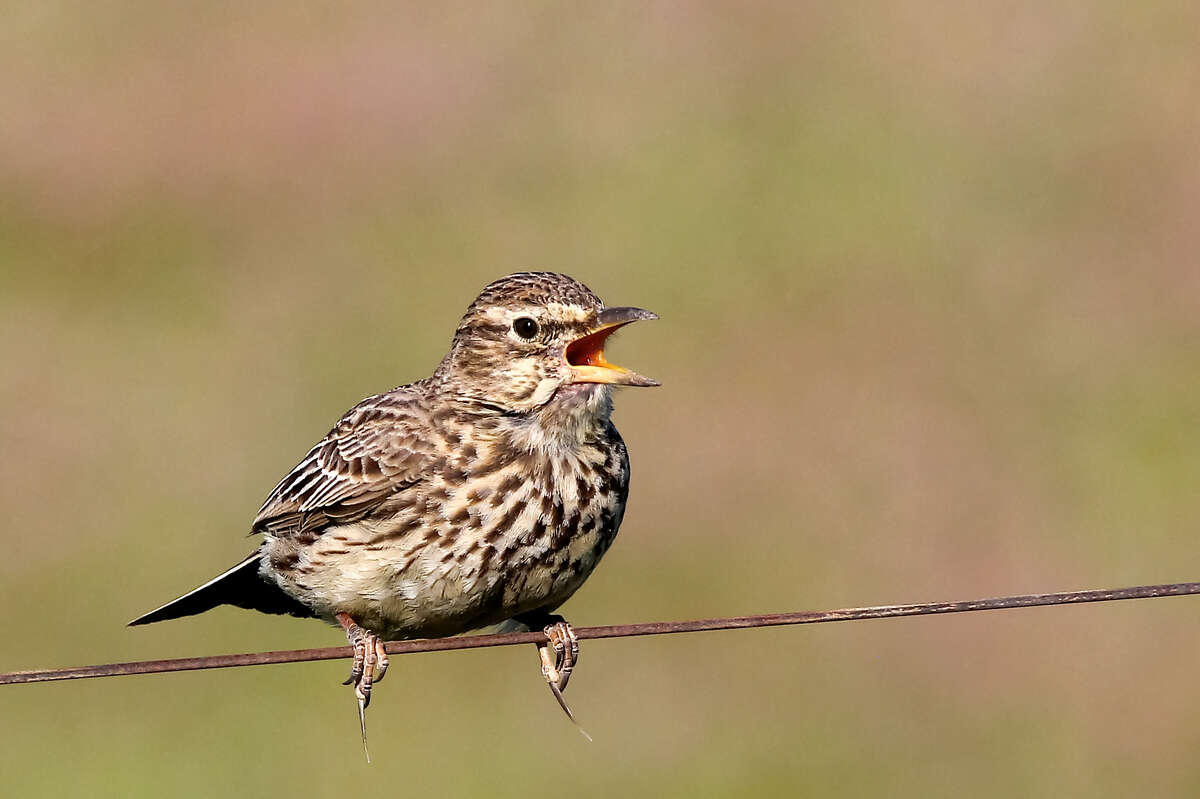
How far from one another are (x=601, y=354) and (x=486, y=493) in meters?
0.85

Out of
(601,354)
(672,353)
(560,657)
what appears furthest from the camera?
(672,353)

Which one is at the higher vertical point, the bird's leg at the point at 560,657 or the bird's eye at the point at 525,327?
the bird's eye at the point at 525,327

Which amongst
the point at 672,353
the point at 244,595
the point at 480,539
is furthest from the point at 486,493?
the point at 672,353

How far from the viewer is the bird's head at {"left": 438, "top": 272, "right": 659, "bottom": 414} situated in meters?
8.91

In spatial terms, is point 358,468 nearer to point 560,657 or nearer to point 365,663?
point 365,663

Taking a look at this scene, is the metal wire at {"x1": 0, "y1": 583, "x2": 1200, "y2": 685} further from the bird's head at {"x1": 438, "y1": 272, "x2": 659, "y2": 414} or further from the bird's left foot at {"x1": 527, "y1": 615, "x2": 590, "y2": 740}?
the bird's head at {"x1": 438, "y1": 272, "x2": 659, "y2": 414}

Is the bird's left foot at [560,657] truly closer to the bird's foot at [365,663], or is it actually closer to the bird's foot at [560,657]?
the bird's foot at [560,657]

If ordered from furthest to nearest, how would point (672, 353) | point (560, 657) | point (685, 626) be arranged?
point (672, 353) → point (560, 657) → point (685, 626)

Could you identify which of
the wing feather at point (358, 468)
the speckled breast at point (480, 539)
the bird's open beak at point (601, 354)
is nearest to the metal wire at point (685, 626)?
the speckled breast at point (480, 539)

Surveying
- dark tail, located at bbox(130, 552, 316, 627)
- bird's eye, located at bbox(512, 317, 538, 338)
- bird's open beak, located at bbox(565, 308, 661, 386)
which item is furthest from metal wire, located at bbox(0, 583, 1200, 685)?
dark tail, located at bbox(130, 552, 316, 627)

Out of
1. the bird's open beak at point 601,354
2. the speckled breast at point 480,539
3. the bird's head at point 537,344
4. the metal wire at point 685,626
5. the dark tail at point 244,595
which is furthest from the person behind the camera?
the dark tail at point 244,595

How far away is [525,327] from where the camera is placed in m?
9.02

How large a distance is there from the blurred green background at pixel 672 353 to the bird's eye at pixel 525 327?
301 inches

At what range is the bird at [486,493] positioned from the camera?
28.9ft
